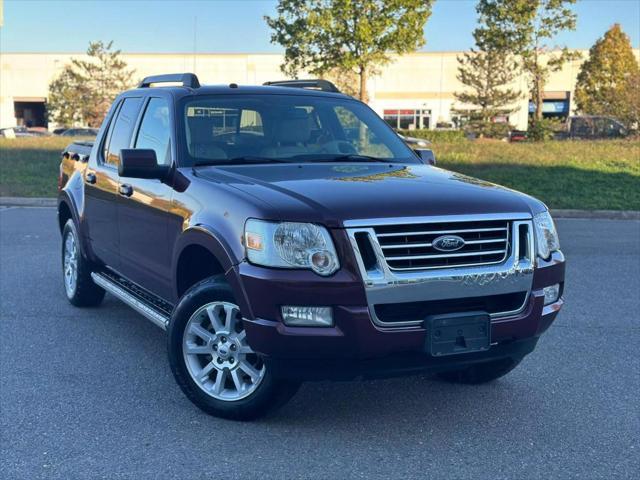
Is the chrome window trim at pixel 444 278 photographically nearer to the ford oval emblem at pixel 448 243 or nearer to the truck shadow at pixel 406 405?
the ford oval emblem at pixel 448 243

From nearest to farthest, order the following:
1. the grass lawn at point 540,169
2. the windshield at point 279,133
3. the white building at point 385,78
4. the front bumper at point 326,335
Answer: the front bumper at point 326,335 → the windshield at point 279,133 → the grass lawn at point 540,169 → the white building at point 385,78

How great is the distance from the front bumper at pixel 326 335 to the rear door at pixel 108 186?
7.37 ft

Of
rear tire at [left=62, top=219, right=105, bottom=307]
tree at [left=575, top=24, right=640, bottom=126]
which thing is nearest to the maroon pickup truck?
rear tire at [left=62, top=219, right=105, bottom=307]

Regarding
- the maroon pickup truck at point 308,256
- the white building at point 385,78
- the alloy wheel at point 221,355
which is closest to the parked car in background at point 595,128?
the maroon pickup truck at point 308,256

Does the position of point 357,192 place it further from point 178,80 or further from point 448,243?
point 178,80

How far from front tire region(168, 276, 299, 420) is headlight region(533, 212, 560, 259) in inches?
59.3

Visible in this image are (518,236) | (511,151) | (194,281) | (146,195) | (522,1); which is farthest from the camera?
(522,1)

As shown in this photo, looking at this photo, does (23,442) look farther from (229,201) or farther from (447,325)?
(447,325)

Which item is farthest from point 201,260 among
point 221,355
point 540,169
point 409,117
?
point 409,117

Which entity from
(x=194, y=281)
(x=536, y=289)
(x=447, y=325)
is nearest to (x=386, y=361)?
(x=447, y=325)

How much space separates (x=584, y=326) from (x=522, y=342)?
2.56 metres

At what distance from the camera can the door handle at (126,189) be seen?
522cm

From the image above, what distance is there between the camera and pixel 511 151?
2109cm

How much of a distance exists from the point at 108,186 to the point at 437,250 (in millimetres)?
2982
